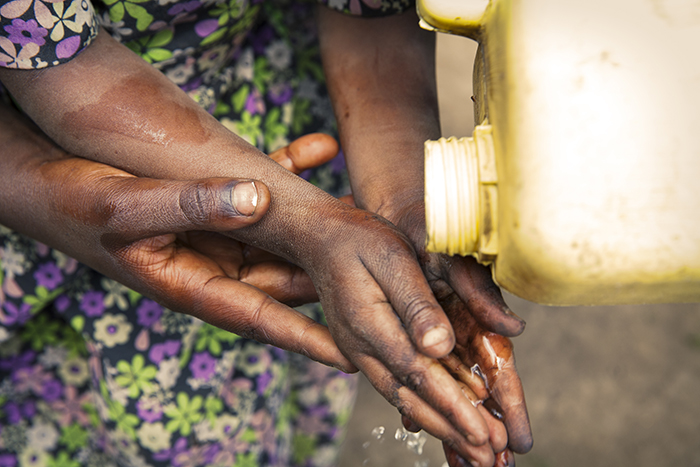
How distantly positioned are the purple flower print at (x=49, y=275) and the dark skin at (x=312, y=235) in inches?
7.4

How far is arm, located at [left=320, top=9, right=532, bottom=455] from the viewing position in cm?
78

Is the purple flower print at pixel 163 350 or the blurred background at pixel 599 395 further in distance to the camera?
the blurred background at pixel 599 395

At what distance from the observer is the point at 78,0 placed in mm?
610

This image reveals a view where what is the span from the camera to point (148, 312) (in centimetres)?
90

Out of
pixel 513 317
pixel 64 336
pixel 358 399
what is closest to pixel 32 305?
pixel 64 336

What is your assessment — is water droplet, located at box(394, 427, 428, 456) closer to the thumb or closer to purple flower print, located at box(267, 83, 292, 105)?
the thumb

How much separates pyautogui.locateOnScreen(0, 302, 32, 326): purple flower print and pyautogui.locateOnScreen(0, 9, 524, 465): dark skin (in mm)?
250

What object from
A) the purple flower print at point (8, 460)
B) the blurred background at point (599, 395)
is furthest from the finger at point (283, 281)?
the blurred background at point (599, 395)

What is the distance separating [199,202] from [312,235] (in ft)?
0.47

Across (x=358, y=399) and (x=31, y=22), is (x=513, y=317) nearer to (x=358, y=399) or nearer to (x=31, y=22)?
(x=31, y=22)

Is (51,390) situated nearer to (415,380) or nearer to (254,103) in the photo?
(254,103)

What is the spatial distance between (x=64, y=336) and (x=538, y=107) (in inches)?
37.7

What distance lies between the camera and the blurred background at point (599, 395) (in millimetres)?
1735

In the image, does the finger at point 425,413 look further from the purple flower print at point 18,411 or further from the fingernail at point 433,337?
the purple flower print at point 18,411
